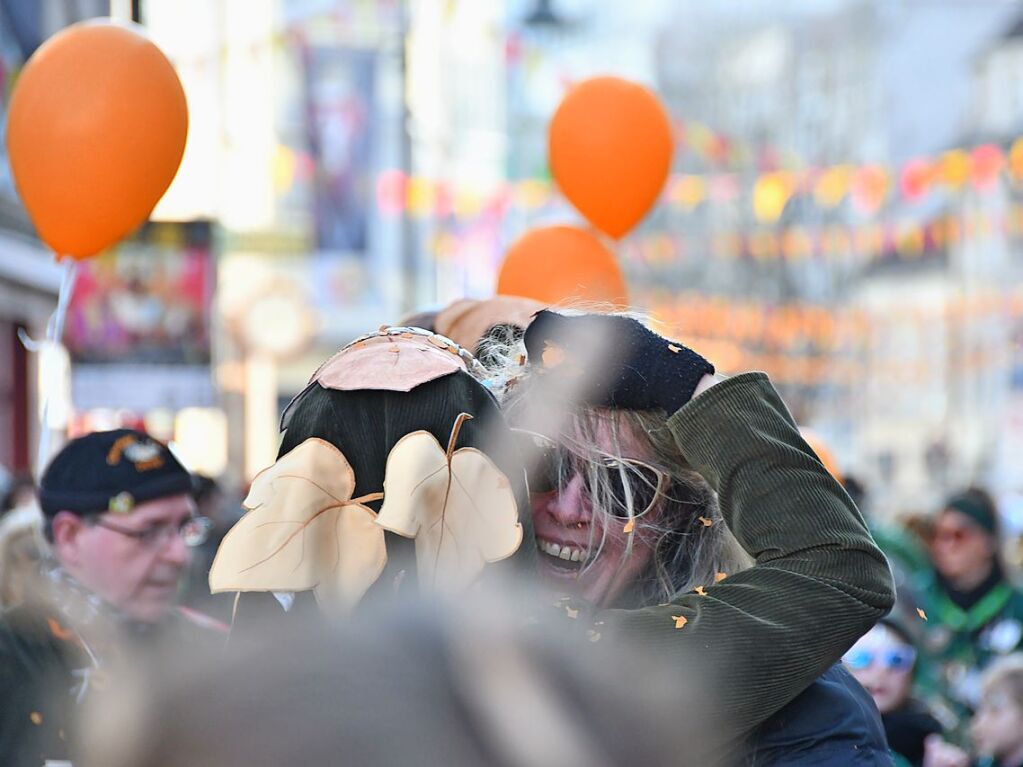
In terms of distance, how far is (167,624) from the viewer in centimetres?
321

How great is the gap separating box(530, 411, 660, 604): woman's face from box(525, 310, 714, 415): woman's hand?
0.18ft

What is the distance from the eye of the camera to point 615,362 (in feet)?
5.77

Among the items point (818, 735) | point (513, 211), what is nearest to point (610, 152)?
point (818, 735)

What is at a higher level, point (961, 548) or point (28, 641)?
point (28, 641)

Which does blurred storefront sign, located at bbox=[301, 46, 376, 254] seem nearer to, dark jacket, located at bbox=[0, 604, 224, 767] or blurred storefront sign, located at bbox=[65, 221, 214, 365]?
blurred storefront sign, located at bbox=[65, 221, 214, 365]

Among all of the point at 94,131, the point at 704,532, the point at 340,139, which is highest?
the point at 94,131

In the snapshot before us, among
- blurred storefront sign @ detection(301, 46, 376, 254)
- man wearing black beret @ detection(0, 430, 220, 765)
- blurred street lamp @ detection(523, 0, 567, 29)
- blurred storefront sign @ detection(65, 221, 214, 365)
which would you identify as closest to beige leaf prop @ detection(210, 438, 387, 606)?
man wearing black beret @ detection(0, 430, 220, 765)

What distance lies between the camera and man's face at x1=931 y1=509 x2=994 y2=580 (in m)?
5.89

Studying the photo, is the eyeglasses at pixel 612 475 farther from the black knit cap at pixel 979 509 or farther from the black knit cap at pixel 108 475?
the black knit cap at pixel 979 509

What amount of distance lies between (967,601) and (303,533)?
4.87 metres

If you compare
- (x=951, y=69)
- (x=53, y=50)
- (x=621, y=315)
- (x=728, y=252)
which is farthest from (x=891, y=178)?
(x=951, y=69)

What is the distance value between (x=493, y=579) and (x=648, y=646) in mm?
166

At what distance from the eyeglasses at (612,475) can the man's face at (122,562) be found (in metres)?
1.68

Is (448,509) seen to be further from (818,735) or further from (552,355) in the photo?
(818,735)
